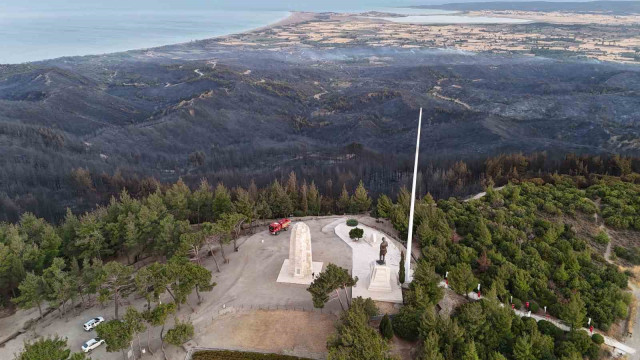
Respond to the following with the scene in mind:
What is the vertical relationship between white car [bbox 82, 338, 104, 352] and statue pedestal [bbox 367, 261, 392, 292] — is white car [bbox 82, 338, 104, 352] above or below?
below

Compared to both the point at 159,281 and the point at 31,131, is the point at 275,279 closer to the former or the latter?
the point at 159,281

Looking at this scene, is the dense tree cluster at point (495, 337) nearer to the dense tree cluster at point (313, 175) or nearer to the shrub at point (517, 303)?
the shrub at point (517, 303)

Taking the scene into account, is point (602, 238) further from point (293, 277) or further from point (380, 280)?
point (293, 277)

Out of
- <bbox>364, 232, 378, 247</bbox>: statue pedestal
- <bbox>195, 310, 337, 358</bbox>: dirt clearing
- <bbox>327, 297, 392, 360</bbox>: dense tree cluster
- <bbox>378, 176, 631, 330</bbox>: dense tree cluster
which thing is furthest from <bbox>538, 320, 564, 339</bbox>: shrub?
<bbox>364, 232, 378, 247</bbox>: statue pedestal

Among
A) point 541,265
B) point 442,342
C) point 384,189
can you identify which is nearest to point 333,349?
point 442,342

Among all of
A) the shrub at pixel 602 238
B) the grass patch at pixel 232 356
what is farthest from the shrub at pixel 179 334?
the shrub at pixel 602 238

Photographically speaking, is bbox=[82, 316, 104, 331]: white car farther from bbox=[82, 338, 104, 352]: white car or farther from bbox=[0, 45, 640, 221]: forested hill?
bbox=[0, 45, 640, 221]: forested hill
